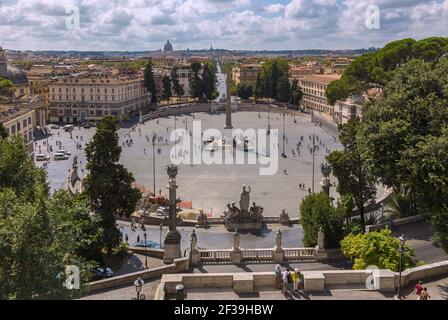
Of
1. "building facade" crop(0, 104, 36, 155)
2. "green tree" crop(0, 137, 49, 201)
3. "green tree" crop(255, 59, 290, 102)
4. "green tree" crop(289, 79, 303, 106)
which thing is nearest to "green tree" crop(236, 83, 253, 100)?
"green tree" crop(255, 59, 290, 102)

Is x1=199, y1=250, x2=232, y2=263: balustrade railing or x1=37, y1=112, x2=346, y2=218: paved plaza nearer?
x1=199, y1=250, x2=232, y2=263: balustrade railing

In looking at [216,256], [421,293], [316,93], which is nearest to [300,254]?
[216,256]

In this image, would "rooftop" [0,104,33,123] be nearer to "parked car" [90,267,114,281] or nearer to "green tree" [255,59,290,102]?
"parked car" [90,267,114,281]

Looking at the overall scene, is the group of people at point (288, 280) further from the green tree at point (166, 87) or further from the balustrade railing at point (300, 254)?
the green tree at point (166, 87)

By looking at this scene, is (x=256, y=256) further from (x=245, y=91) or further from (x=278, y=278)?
(x=245, y=91)

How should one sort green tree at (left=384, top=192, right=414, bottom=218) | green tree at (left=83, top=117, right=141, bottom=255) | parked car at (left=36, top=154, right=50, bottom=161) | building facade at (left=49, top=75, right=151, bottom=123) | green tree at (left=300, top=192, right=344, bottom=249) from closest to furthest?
1. green tree at (left=300, top=192, right=344, bottom=249)
2. green tree at (left=83, top=117, right=141, bottom=255)
3. green tree at (left=384, top=192, right=414, bottom=218)
4. parked car at (left=36, top=154, right=50, bottom=161)
5. building facade at (left=49, top=75, right=151, bottom=123)

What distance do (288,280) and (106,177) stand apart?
46.8 ft

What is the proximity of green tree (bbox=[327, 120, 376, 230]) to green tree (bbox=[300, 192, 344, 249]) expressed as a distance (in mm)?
4345

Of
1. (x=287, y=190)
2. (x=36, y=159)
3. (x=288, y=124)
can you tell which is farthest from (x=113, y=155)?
(x=288, y=124)

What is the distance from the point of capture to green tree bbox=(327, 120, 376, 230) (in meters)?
30.0

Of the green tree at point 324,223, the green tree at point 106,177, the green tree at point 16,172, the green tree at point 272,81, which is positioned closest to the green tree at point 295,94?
the green tree at point 272,81

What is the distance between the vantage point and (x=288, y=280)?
16672mm

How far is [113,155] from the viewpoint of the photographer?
28672 millimetres
